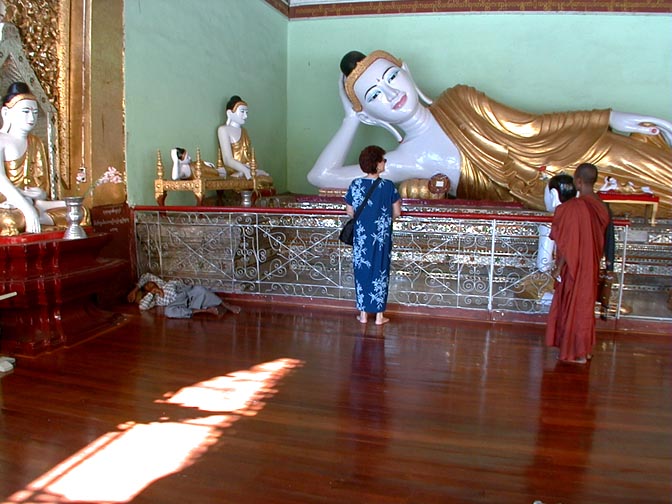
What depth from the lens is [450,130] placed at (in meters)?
5.03

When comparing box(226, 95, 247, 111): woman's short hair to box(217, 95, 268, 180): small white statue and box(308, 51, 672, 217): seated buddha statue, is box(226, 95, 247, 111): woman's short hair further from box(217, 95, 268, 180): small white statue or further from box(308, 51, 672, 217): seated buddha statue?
box(308, 51, 672, 217): seated buddha statue

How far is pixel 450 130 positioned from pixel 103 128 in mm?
2954

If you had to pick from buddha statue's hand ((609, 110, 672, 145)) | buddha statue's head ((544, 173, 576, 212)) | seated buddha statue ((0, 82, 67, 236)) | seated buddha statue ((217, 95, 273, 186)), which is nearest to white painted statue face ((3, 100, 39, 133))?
seated buddha statue ((0, 82, 67, 236))

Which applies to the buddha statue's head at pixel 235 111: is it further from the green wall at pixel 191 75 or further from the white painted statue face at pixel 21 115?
the white painted statue face at pixel 21 115

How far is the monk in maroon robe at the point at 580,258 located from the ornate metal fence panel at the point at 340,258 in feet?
2.36

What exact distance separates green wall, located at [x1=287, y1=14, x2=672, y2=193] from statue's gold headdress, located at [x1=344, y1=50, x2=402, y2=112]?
4.39 feet

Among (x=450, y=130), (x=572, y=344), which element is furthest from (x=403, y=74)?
(x=572, y=344)

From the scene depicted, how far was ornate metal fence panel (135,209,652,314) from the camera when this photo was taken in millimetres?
3705

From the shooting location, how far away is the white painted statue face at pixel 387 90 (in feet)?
16.1

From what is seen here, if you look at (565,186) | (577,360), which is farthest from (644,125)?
(577,360)

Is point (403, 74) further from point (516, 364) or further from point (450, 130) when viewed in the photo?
point (516, 364)

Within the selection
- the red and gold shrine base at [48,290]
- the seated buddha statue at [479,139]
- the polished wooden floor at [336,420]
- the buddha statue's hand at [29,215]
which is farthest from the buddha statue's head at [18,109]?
the seated buddha statue at [479,139]

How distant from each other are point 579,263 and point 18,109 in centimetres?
301

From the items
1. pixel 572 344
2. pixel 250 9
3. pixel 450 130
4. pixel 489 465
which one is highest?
pixel 250 9
